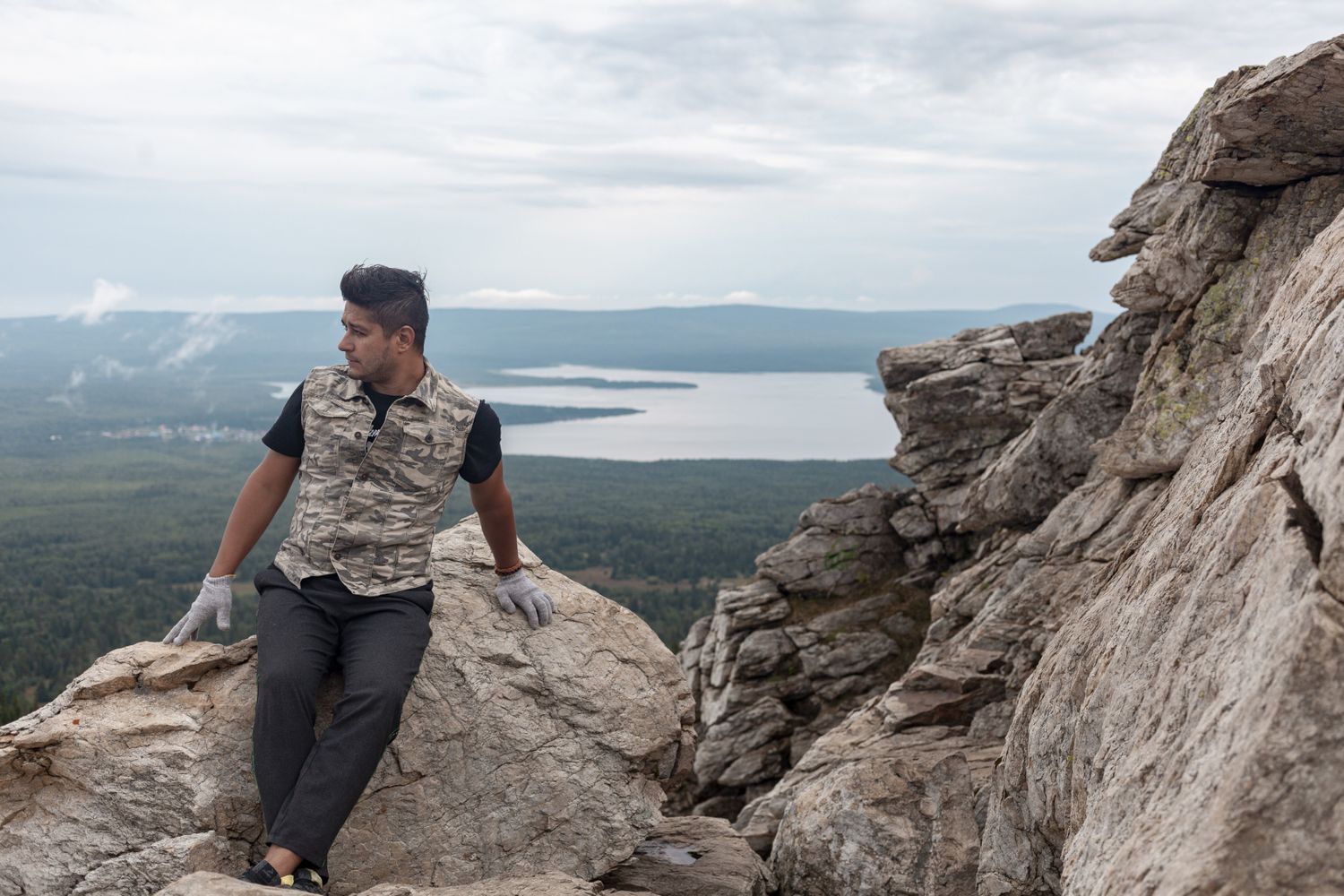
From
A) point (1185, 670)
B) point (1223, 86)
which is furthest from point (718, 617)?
point (1185, 670)

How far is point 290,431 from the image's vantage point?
10445mm

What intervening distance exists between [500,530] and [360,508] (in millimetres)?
1582

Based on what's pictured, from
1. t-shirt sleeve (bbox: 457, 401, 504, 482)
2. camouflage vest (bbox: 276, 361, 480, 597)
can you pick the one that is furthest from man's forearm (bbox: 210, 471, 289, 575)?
t-shirt sleeve (bbox: 457, 401, 504, 482)

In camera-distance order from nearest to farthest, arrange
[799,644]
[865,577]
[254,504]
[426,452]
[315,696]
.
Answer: [315,696], [426,452], [254,504], [799,644], [865,577]

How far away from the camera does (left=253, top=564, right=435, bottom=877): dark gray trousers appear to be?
9.06 m

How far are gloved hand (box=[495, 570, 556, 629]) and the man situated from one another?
1101 mm

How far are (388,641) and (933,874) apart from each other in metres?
6.56

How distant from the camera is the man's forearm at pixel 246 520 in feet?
34.8

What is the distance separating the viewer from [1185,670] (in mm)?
6840

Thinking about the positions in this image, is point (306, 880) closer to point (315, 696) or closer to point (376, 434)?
point (315, 696)

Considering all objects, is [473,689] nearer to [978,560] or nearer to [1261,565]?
[1261,565]

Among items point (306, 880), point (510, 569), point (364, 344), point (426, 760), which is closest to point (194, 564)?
point (510, 569)

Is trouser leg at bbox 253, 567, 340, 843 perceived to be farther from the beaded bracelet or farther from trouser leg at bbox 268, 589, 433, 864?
the beaded bracelet

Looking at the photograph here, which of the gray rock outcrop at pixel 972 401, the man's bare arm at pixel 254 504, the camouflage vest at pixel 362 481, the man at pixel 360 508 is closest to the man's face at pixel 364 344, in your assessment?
the man at pixel 360 508
